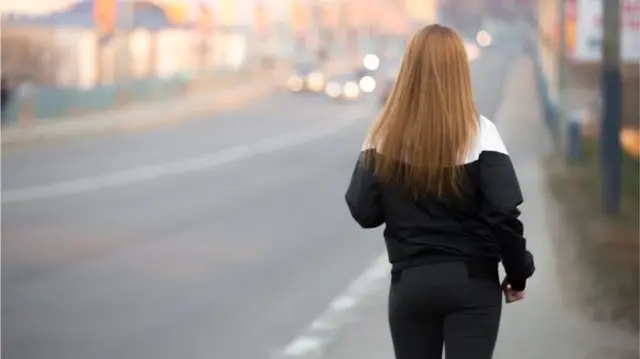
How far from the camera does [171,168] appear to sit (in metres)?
20.3

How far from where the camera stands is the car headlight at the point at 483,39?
877 inches

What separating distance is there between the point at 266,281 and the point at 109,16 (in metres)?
36.8

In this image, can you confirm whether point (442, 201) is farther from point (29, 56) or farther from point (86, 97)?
point (29, 56)

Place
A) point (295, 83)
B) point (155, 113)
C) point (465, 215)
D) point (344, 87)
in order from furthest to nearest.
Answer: point (295, 83) → point (344, 87) → point (155, 113) → point (465, 215)

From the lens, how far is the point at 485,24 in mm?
23375

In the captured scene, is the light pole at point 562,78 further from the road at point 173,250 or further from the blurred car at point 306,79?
the blurred car at point 306,79

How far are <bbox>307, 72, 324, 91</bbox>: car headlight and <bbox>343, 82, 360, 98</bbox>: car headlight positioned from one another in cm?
247

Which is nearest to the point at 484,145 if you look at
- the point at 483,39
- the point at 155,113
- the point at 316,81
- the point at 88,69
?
the point at 483,39

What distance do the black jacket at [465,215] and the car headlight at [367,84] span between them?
1157 inches

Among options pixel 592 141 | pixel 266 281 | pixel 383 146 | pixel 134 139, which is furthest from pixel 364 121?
pixel 383 146

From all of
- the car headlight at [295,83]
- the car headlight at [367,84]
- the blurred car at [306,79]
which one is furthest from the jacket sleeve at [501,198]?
the car headlight at [295,83]

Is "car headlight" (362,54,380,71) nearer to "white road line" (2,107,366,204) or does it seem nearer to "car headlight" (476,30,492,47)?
"white road line" (2,107,366,204)

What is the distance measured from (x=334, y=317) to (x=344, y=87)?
30.5 metres

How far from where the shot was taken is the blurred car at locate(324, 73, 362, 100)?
36250mm
